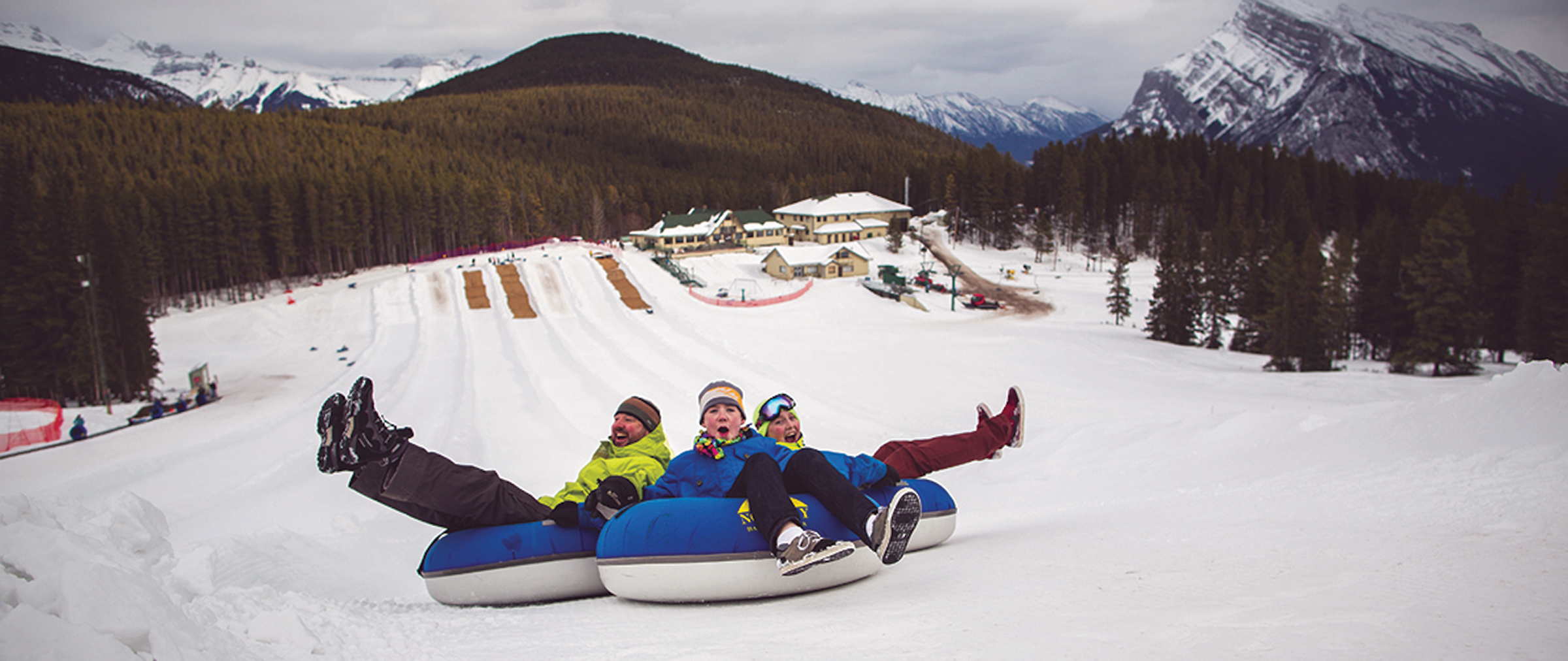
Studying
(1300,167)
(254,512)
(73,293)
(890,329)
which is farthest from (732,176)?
(254,512)

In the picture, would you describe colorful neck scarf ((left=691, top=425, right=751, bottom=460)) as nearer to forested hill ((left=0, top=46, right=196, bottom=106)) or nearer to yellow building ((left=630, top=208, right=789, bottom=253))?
yellow building ((left=630, top=208, right=789, bottom=253))

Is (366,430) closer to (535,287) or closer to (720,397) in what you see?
(720,397)

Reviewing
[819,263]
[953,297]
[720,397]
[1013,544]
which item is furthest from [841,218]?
[720,397]

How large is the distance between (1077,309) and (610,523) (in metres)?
49.6

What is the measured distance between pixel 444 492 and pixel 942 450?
3.82 metres

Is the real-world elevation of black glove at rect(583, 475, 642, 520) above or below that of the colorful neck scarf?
below

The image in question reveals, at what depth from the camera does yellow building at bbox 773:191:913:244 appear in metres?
77.2

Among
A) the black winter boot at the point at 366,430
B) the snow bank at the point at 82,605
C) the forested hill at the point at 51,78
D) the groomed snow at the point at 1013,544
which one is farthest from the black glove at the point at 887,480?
the forested hill at the point at 51,78

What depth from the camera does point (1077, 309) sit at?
4969 centimetres

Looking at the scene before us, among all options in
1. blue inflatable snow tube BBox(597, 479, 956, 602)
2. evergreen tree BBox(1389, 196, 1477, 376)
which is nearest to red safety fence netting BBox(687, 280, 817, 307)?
evergreen tree BBox(1389, 196, 1477, 376)

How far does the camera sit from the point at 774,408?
5.99m

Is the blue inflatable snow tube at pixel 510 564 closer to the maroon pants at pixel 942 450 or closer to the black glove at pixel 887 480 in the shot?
the black glove at pixel 887 480

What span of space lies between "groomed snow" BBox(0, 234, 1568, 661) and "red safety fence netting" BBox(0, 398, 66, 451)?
2.42m

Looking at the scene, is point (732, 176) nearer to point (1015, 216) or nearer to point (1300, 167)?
point (1015, 216)
